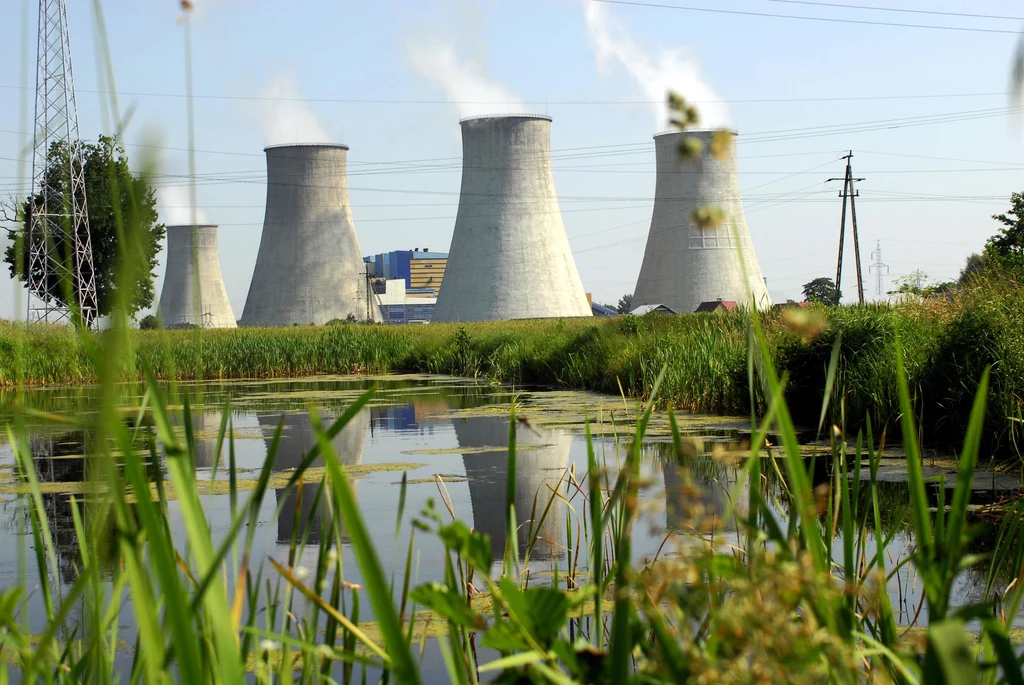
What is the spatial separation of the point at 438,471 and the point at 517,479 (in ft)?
1.43

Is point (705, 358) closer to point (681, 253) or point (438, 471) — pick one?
point (438, 471)

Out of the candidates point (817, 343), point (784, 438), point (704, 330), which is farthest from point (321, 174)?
point (784, 438)

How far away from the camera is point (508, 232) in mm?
24984

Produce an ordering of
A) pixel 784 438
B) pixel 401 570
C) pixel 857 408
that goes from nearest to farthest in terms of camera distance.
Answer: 1. pixel 784 438
2. pixel 401 570
3. pixel 857 408

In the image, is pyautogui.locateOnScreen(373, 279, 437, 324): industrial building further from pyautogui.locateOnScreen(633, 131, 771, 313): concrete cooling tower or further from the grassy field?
the grassy field

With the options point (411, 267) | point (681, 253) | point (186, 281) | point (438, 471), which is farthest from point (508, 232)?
point (411, 267)

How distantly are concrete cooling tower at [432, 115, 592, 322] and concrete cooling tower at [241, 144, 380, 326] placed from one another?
4177mm

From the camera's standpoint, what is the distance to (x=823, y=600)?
60cm

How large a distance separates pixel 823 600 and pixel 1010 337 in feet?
19.0

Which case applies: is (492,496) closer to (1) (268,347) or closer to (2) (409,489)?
(2) (409,489)

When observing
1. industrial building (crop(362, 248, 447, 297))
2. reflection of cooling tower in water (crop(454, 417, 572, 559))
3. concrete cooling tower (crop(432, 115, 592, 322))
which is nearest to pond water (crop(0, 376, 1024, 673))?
reflection of cooling tower in water (crop(454, 417, 572, 559))

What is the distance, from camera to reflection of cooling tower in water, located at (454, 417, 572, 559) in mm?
4281

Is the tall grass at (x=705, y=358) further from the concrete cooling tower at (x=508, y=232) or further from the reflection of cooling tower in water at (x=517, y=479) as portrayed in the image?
the concrete cooling tower at (x=508, y=232)

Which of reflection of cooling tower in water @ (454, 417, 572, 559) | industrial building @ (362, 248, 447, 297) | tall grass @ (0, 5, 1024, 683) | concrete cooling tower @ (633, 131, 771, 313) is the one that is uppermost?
industrial building @ (362, 248, 447, 297)
